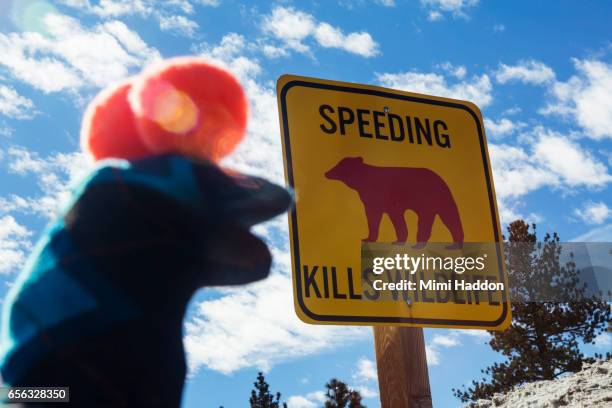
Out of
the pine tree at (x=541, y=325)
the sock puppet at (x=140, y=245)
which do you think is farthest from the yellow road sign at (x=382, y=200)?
the pine tree at (x=541, y=325)

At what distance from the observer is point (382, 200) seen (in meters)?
2.73

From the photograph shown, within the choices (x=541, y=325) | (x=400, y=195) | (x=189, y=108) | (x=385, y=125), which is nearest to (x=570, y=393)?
(x=400, y=195)

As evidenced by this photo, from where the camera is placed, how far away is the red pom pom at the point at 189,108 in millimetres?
1388

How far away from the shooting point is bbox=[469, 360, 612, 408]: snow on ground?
5.12m

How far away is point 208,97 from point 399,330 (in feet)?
4.81

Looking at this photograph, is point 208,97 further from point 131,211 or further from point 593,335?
Result: point 593,335

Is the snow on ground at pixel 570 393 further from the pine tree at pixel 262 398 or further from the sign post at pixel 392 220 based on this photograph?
the pine tree at pixel 262 398

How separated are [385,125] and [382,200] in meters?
0.37

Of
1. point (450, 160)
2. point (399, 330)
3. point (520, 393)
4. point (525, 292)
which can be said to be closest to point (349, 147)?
point (450, 160)

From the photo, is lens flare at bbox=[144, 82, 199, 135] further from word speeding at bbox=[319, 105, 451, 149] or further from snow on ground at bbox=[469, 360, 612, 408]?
snow on ground at bbox=[469, 360, 612, 408]

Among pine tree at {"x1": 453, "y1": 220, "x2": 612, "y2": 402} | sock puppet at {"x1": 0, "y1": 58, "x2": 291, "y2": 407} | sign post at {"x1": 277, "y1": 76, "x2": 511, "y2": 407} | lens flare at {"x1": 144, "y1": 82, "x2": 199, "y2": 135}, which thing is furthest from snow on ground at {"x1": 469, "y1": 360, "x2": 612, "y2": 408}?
pine tree at {"x1": 453, "y1": 220, "x2": 612, "y2": 402}

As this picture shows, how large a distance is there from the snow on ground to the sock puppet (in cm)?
455

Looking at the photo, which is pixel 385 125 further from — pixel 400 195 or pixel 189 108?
pixel 189 108

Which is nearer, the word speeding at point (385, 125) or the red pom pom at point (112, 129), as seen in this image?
the red pom pom at point (112, 129)
